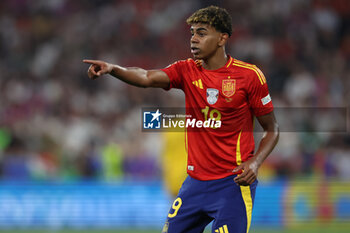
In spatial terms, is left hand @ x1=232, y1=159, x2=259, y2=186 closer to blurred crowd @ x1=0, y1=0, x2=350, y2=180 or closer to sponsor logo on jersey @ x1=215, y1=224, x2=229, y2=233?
sponsor logo on jersey @ x1=215, y1=224, x2=229, y2=233

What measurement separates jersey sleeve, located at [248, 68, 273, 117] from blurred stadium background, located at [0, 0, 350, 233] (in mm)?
4818

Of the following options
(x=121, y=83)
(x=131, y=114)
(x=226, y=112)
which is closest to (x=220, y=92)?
(x=226, y=112)

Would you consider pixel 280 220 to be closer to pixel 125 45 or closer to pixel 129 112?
pixel 129 112

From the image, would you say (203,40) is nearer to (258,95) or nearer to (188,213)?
(258,95)

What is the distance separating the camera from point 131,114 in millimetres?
14555

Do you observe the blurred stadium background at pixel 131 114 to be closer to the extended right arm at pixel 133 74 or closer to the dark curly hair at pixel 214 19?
the extended right arm at pixel 133 74

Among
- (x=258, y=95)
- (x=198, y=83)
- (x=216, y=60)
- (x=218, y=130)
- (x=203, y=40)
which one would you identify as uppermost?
(x=203, y=40)

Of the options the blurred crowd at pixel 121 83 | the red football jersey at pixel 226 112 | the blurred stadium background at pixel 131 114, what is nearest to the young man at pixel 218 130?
the red football jersey at pixel 226 112

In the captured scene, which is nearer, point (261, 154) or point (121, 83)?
point (261, 154)

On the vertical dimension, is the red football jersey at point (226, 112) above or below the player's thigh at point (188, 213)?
above

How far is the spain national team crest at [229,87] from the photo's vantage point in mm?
5035

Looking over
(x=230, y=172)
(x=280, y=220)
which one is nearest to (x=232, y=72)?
(x=230, y=172)

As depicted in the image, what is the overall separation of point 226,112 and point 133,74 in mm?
833

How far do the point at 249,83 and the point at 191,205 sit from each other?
3.69 feet
